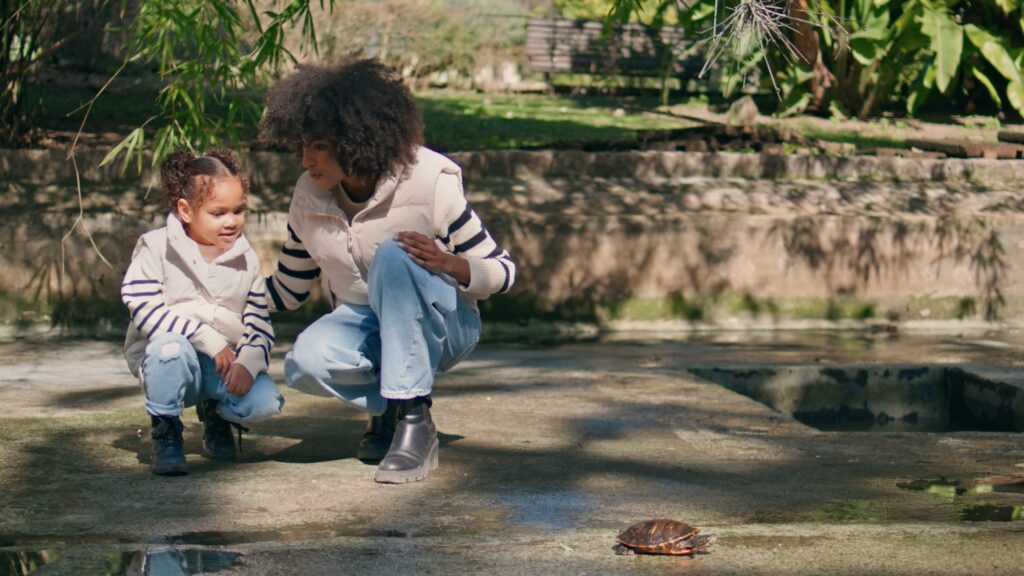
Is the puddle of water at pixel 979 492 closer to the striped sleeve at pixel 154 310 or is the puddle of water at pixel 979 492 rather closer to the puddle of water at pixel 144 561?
the puddle of water at pixel 144 561

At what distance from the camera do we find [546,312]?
7805 millimetres

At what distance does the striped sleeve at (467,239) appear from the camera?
4355 mm

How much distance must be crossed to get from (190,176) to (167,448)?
84 centimetres

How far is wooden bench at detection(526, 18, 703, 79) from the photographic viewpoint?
53.7 feet

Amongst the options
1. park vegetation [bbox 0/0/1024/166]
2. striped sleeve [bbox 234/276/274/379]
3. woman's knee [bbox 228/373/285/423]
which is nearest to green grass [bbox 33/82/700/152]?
park vegetation [bbox 0/0/1024/166]

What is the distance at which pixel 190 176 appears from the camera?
4480mm

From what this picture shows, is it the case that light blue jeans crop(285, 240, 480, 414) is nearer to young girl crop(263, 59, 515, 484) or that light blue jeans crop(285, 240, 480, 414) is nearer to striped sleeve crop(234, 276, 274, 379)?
young girl crop(263, 59, 515, 484)

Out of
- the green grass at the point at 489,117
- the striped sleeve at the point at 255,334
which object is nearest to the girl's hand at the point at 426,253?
the striped sleeve at the point at 255,334

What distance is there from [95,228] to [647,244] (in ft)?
9.57

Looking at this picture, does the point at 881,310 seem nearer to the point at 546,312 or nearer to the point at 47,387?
the point at 546,312

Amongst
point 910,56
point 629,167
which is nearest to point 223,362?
point 629,167

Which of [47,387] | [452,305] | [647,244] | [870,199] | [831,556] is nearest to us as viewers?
[831,556]

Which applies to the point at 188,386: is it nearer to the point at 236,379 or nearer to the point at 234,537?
the point at 236,379

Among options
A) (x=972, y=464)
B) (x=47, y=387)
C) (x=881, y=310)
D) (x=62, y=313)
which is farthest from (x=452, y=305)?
(x=881, y=310)
